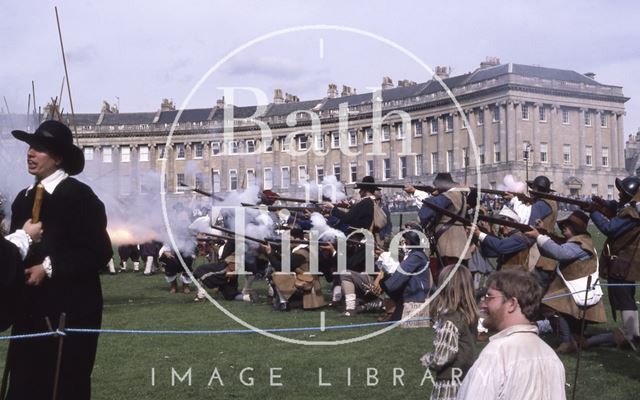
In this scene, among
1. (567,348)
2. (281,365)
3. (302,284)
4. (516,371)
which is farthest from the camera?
(302,284)

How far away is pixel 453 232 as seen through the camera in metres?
13.0

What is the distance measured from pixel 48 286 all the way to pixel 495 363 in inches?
Answer: 124

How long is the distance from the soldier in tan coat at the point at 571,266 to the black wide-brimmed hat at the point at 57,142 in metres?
6.42

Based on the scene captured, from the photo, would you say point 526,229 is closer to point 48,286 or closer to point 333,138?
point 48,286

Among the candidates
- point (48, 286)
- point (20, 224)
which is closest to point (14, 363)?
point (48, 286)

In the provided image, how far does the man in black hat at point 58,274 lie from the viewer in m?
5.64

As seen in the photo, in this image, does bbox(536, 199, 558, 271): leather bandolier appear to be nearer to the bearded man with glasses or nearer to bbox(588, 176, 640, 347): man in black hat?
bbox(588, 176, 640, 347): man in black hat

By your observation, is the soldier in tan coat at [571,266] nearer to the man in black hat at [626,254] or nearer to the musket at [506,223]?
the musket at [506,223]

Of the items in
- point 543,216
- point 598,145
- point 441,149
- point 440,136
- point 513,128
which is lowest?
point 543,216

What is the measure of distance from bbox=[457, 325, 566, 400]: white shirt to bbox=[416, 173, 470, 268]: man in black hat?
800 centimetres

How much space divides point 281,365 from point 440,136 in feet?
286

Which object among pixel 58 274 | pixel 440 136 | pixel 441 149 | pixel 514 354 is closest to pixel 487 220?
pixel 514 354

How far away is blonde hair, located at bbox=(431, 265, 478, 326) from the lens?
6672 millimetres

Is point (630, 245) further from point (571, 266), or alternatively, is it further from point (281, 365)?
point (281, 365)
